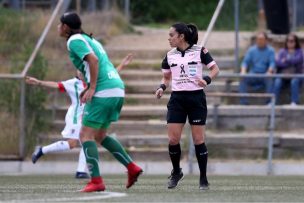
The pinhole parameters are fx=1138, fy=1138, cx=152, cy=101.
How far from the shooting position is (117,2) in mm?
28703

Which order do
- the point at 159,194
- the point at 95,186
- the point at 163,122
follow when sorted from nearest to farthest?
the point at 159,194
the point at 95,186
the point at 163,122

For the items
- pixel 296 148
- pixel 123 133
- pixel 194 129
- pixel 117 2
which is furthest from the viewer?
pixel 117 2

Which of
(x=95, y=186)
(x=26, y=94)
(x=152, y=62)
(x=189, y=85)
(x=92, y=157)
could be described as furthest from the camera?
(x=152, y=62)

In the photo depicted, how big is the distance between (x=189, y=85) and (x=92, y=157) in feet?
5.22

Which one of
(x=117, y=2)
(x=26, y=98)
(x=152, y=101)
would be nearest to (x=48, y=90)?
(x=26, y=98)

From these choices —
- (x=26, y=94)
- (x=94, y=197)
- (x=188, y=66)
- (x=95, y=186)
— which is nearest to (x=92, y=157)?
(x=95, y=186)

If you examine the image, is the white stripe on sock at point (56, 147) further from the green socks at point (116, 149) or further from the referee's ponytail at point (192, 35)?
the green socks at point (116, 149)

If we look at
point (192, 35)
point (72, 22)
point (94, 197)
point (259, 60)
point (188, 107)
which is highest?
point (72, 22)

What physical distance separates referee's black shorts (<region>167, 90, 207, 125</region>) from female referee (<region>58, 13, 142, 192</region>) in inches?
39.7

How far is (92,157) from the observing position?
11.8 meters

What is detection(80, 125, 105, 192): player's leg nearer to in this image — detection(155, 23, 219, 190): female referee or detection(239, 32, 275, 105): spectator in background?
detection(155, 23, 219, 190): female referee

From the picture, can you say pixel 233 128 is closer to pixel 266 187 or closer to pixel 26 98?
pixel 26 98

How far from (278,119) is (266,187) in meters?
7.73

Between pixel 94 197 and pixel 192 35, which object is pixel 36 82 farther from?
pixel 94 197
